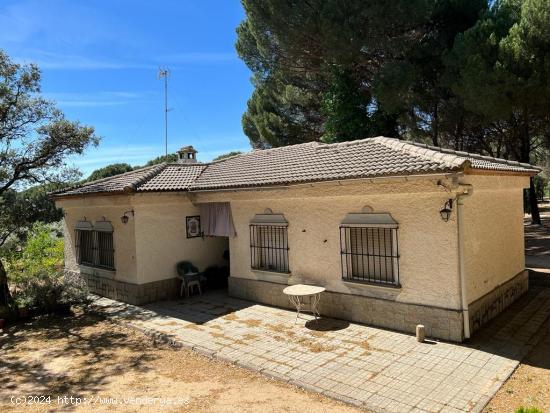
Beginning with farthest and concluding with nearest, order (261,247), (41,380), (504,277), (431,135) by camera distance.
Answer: (431,135) → (261,247) → (504,277) → (41,380)

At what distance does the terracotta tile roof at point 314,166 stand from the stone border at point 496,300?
10.00 feet

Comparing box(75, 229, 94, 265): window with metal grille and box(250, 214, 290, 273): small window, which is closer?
box(250, 214, 290, 273): small window

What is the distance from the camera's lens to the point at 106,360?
8445 mm

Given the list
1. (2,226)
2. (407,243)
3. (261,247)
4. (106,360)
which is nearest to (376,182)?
(407,243)

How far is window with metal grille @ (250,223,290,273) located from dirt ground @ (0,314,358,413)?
3936 mm

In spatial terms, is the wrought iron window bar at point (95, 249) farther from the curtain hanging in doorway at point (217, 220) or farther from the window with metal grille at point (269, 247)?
the window with metal grille at point (269, 247)

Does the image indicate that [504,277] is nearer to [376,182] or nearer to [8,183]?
[376,182]

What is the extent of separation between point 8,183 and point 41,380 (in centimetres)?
812

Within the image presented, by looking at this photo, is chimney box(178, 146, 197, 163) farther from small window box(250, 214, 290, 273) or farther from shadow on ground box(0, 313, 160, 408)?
shadow on ground box(0, 313, 160, 408)

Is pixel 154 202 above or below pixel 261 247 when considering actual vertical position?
above

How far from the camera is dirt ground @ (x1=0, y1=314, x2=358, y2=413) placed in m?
6.27

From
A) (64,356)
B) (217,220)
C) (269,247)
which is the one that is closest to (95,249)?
(217,220)

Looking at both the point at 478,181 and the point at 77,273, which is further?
the point at 77,273

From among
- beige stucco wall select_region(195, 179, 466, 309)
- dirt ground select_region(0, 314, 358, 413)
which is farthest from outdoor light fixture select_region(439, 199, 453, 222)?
dirt ground select_region(0, 314, 358, 413)
